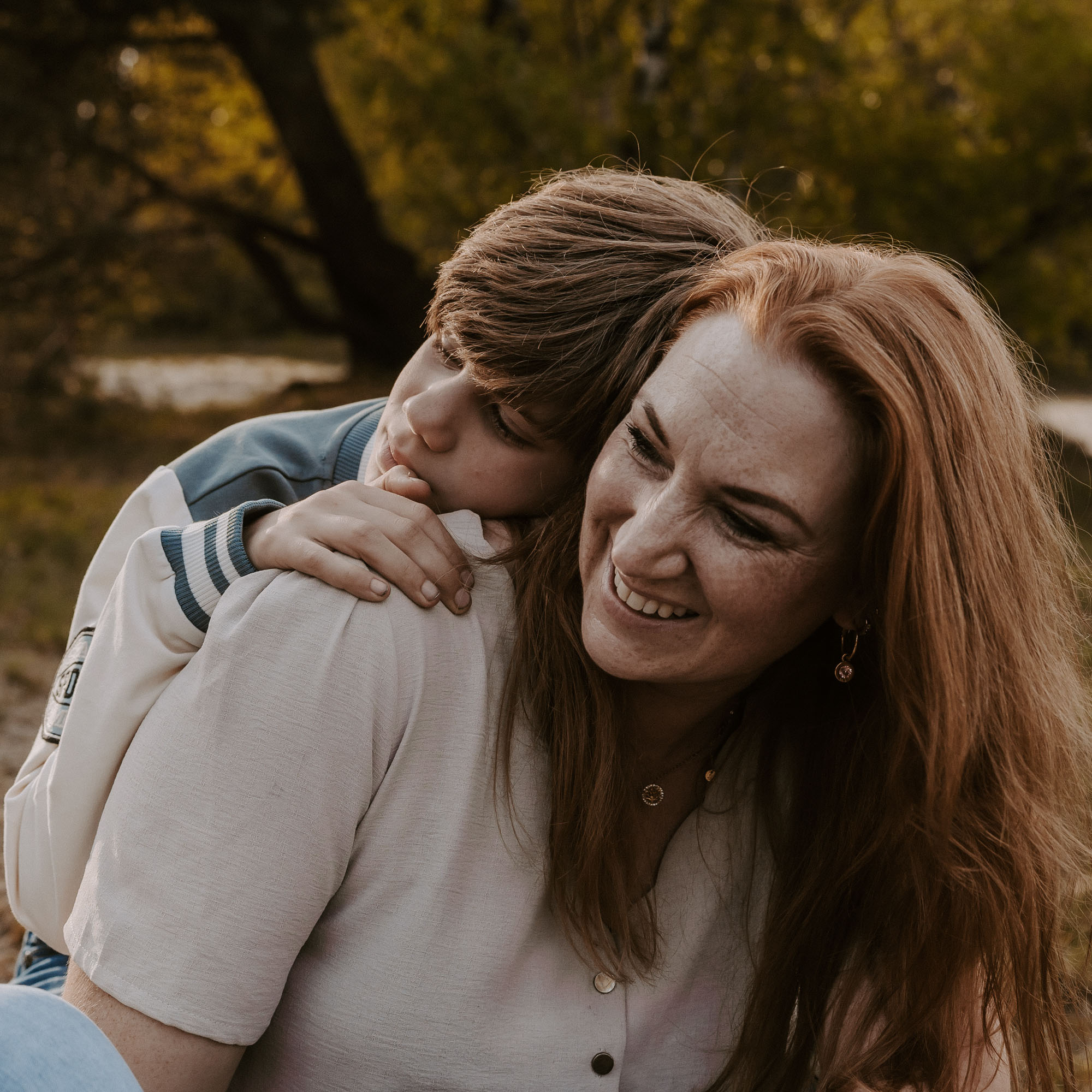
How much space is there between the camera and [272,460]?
2.27 m

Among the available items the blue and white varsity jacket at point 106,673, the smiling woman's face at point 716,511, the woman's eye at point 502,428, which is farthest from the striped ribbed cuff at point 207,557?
the smiling woman's face at point 716,511

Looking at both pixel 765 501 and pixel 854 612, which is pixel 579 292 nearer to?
pixel 765 501

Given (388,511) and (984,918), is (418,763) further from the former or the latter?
(984,918)

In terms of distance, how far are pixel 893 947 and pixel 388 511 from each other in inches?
40.3

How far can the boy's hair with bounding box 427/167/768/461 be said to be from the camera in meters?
1.80

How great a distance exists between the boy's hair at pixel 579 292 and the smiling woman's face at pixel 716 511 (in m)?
0.14

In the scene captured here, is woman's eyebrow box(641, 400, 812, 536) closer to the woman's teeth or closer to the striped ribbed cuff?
the woman's teeth

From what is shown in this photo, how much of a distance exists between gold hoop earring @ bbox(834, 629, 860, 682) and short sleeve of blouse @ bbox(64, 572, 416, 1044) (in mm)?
702

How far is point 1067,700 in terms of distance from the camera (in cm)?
179

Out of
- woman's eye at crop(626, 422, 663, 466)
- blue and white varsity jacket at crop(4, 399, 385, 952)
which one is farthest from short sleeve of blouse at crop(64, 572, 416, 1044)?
woman's eye at crop(626, 422, 663, 466)

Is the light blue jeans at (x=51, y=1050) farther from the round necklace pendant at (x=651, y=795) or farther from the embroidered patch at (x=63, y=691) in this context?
the round necklace pendant at (x=651, y=795)

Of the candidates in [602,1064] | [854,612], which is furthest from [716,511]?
[602,1064]

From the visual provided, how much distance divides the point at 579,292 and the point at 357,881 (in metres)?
0.92

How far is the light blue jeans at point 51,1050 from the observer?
115 cm
